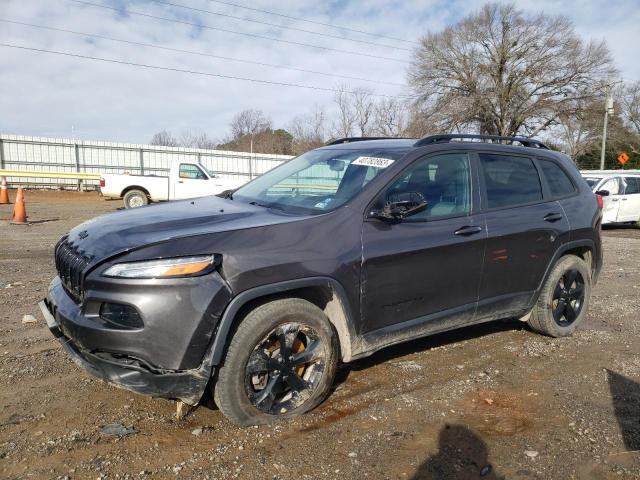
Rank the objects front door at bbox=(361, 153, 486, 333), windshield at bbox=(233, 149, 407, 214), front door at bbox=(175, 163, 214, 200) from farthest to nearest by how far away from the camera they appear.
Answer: front door at bbox=(175, 163, 214, 200)
windshield at bbox=(233, 149, 407, 214)
front door at bbox=(361, 153, 486, 333)

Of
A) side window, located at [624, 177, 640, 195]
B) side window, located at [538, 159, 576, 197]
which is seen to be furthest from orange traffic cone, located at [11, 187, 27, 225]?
side window, located at [624, 177, 640, 195]

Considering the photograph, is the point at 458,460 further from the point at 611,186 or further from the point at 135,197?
the point at 135,197

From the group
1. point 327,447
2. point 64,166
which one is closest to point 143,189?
point 64,166

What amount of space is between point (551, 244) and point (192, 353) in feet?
10.7

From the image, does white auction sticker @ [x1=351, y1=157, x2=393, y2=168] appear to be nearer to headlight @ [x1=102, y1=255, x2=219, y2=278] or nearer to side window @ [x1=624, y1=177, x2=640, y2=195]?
headlight @ [x1=102, y1=255, x2=219, y2=278]

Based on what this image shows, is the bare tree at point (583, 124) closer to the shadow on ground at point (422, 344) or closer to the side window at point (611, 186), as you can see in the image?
the side window at point (611, 186)

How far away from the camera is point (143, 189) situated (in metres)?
17.1

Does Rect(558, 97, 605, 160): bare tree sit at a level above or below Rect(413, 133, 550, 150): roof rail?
above

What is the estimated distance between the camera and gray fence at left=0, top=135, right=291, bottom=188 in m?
26.7

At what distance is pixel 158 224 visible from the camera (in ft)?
10.0

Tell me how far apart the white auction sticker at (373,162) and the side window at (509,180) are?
0.93 metres

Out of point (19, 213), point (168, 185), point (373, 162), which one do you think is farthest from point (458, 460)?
point (168, 185)

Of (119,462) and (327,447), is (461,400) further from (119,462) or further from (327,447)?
(119,462)

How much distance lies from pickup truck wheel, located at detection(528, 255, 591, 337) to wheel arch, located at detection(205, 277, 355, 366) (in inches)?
88.0
